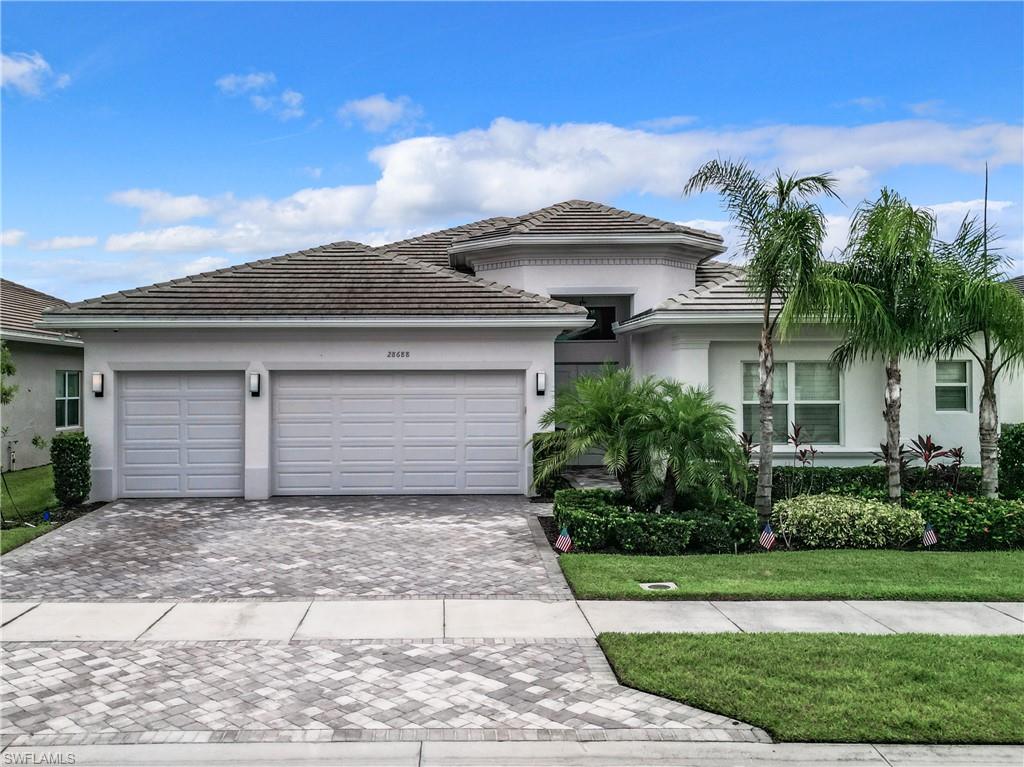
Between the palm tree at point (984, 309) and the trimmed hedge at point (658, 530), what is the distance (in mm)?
4206

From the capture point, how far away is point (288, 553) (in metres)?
10.1

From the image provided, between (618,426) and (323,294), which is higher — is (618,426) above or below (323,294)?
below

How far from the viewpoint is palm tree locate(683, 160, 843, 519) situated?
35.3 feet

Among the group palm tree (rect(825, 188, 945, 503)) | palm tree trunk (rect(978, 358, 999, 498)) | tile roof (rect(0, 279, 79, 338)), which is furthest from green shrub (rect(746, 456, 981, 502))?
tile roof (rect(0, 279, 79, 338))

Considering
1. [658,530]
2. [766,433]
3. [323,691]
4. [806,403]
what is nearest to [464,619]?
[323,691]

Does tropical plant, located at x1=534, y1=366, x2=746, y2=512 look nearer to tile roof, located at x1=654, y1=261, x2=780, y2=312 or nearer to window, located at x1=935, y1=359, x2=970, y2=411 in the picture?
tile roof, located at x1=654, y1=261, x2=780, y2=312

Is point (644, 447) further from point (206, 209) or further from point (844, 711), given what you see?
point (206, 209)

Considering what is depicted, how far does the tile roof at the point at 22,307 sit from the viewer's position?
59.3 feet

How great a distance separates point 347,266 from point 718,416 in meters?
8.88

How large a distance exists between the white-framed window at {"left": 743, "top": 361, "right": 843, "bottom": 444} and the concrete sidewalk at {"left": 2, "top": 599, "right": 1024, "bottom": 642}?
6883 millimetres

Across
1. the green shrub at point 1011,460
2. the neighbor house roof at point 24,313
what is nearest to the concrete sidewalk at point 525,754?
the green shrub at point 1011,460

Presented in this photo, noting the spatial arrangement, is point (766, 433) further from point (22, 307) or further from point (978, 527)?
point (22, 307)

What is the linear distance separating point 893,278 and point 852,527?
146 inches

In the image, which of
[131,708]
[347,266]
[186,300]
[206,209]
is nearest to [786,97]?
[347,266]
